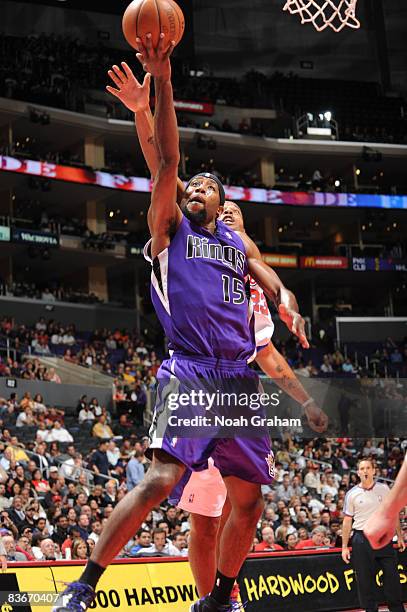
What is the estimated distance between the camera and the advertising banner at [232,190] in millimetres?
34188

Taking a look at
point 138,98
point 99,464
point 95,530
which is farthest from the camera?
point 99,464

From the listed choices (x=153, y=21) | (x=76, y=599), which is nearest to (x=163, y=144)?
(x=153, y=21)

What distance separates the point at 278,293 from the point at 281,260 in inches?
1355

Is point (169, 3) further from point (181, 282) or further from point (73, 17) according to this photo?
point (73, 17)

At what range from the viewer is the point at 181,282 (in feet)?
16.1

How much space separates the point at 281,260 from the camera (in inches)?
1545

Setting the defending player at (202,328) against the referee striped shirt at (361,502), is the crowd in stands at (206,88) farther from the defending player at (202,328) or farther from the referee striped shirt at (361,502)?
the defending player at (202,328)

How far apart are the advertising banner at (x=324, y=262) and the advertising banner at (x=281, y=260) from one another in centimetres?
40

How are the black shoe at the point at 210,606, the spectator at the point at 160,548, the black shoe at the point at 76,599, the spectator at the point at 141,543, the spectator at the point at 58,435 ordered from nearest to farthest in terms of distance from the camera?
the black shoe at the point at 76,599 < the black shoe at the point at 210,606 < the spectator at the point at 160,548 < the spectator at the point at 141,543 < the spectator at the point at 58,435

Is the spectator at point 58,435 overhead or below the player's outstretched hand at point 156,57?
below

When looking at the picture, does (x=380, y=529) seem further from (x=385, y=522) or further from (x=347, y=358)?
(x=347, y=358)

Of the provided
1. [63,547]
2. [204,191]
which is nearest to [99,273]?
[63,547]

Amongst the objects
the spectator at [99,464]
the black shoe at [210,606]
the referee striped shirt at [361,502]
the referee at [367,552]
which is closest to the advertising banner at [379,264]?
the spectator at [99,464]

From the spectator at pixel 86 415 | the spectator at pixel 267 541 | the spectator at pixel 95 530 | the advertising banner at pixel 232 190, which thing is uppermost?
the advertising banner at pixel 232 190
